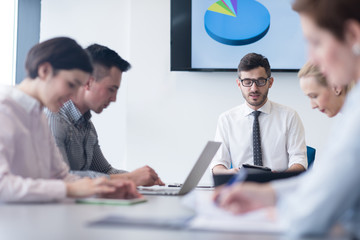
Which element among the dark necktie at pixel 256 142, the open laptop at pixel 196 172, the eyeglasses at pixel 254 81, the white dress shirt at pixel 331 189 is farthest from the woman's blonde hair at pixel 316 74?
the white dress shirt at pixel 331 189

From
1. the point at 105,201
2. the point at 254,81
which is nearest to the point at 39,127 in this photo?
the point at 105,201

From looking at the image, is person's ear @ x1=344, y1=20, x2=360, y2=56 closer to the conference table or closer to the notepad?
the conference table

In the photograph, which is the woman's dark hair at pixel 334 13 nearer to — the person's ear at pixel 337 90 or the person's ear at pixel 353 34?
the person's ear at pixel 353 34

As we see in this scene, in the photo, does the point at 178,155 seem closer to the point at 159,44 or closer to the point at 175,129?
the point at 175,129

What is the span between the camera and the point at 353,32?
97cm

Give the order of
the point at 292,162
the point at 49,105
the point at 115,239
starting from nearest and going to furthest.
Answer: the point at 115,239
the point at 49,105
the point at 292,162

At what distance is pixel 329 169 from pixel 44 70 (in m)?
1.10

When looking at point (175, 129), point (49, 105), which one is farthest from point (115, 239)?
point (175, 129)

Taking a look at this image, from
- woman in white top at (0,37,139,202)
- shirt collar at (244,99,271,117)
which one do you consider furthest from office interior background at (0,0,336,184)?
woman in white top at (0,37,139,202)

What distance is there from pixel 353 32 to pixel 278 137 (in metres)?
2.26

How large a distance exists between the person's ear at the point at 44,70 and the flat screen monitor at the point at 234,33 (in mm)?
2179

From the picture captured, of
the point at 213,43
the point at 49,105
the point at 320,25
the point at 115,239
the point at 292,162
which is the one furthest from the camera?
the point at 213,43

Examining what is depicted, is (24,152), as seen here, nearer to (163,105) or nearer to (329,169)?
(329,169)

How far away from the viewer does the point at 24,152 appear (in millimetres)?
1548
